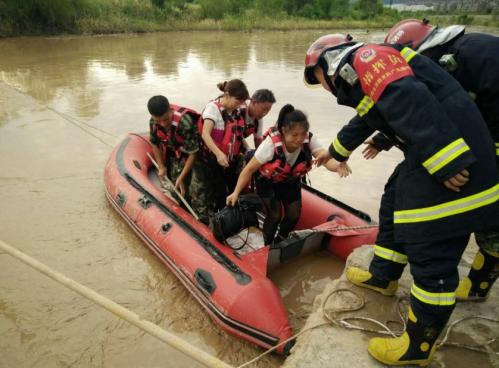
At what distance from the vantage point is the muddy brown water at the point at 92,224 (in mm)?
2512

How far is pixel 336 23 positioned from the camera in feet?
91.8

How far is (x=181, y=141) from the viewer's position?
345 centimetres

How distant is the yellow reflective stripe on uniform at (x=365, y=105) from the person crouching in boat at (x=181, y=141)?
1942 millimetres

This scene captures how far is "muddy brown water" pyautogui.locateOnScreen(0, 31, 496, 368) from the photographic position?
2.51m

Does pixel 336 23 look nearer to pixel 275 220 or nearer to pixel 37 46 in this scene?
pixel 37 46

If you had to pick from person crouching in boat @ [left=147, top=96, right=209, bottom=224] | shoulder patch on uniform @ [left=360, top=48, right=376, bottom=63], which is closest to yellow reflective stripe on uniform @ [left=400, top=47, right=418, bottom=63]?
shoulder patch on uniform @ [left=360, top=48, right=376, bottom=63]

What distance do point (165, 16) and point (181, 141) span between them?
826 inches

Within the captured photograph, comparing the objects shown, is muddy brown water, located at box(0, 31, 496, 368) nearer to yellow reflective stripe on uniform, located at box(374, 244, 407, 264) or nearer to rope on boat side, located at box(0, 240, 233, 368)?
rope on boat side, located at box(0, 240, 233, 368)

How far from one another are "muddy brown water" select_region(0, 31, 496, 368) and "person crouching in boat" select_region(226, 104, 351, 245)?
1.74 feet

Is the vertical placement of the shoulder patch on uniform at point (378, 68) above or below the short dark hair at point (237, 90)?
above

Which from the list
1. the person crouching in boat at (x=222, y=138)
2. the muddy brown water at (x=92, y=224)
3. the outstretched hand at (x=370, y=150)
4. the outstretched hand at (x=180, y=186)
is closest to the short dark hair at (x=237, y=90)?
the person crouching in boat at (x=222, y=138)

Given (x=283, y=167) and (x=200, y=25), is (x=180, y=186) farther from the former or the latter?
(x=200, y=25)

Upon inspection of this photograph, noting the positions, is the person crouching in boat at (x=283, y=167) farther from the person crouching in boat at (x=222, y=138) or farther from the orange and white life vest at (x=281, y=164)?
the person crouching in boat at (x=222, y=138)

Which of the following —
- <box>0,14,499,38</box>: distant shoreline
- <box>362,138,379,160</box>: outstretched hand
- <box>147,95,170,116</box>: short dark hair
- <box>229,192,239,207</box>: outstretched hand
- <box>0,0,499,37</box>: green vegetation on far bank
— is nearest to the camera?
<box>362,138,379,160</box>: outstretched hand
